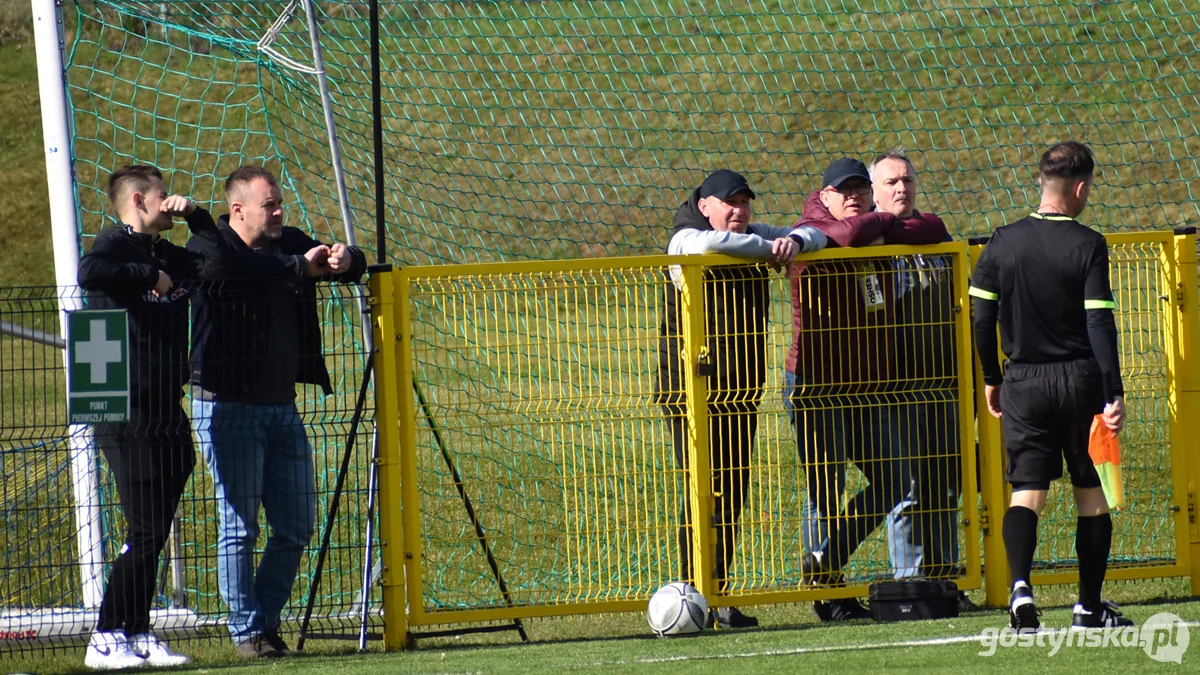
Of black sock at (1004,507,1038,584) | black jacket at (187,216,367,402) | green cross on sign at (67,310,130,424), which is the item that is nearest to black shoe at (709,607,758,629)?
black sock at (1004,507,1038,584)

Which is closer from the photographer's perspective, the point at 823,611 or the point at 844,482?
the point at 844,482

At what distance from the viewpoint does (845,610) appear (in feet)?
21.0

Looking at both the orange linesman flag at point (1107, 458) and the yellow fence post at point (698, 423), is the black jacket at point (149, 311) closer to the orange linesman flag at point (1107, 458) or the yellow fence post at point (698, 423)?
the yellow fence post at point (698, 423)

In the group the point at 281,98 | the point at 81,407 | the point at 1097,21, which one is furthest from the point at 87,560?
the point at 1097,21

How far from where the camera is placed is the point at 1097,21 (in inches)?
399

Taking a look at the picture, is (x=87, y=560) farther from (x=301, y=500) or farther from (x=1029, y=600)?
(x=1029, y=600)

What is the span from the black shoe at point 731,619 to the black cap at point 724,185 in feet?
5.97

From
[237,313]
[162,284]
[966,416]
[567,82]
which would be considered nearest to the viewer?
[162,284]

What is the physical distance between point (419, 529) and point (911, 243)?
8.11 ft

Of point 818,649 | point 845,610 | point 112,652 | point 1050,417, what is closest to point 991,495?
point 845,610

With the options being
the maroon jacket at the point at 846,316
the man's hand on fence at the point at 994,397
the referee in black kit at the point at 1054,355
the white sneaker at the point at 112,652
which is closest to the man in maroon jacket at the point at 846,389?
the maroon jacket at the point at 846,316

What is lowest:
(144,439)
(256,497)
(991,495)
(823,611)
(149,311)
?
(823,611)

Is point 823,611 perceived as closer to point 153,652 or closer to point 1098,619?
point 1098,619

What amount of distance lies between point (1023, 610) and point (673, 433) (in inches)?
65.5
